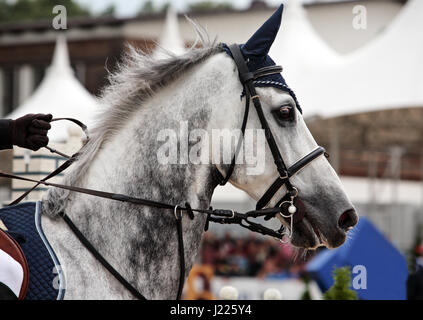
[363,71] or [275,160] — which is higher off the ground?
[363,71]

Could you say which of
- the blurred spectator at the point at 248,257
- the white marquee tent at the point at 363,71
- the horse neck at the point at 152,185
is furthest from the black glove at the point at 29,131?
the blurred spectator at the point at 248,257

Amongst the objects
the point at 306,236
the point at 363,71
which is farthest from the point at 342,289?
the point at 363,71

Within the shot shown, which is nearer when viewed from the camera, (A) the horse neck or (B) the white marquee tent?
(A) the horse neck

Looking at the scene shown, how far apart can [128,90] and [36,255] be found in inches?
34.8

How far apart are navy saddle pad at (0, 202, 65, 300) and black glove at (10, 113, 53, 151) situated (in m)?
0.30

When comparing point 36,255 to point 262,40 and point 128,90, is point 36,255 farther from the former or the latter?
point 262,40

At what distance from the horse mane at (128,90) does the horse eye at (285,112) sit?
45cm

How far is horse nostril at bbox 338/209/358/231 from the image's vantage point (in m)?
2.95

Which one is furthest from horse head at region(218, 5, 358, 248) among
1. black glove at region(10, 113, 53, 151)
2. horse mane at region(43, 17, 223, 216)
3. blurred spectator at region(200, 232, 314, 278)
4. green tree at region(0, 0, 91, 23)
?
green tree at region(0, 0, 91, 23)

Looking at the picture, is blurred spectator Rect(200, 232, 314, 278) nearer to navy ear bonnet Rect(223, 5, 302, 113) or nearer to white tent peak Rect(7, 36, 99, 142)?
white tent peak Rect(7, 36, 99, 142)

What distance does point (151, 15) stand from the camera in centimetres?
2297

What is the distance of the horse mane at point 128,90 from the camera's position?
9.77ft

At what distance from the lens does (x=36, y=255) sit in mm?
2705

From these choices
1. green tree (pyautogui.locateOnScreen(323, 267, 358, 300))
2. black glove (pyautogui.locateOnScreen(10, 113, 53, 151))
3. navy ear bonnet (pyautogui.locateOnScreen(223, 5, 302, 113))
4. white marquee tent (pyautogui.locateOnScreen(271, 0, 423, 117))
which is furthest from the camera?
white marquee tent (pyautogui.locateOnScreen(271, 0, 423, 117))
